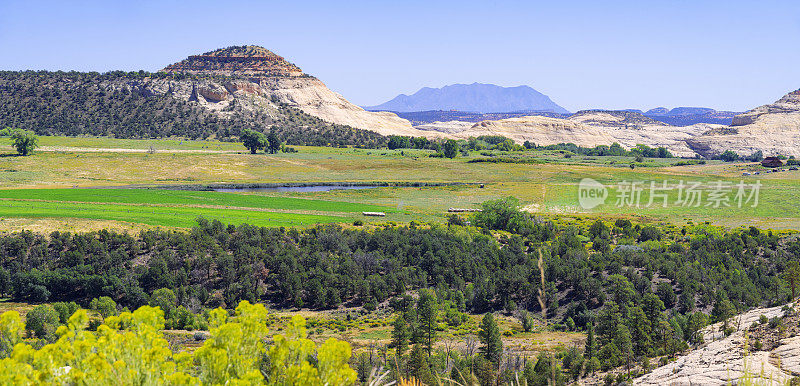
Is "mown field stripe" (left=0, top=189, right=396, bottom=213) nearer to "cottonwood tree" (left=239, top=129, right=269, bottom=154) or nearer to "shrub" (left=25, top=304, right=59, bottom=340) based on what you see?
"shrub" (left=25, top=304, right=59, bottom=340)

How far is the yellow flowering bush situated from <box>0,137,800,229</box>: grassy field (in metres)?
63.7

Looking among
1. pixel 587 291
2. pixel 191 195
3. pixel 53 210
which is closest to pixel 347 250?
pixel 587 291

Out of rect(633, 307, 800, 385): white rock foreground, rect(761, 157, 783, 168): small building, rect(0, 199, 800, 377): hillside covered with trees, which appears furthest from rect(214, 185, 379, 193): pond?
rect(761, 157, 783, 168): small building

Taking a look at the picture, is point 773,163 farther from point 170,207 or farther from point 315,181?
point 170,207

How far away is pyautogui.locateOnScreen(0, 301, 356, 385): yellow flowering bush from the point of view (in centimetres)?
688

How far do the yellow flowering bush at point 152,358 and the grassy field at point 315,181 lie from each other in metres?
63.7

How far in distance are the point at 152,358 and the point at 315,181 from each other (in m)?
114

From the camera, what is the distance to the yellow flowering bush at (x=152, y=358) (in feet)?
22.6

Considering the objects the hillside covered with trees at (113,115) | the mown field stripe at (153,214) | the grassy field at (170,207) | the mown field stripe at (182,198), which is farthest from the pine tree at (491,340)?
the hillside covered with trees at (113,115)

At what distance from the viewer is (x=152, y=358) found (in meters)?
7.21

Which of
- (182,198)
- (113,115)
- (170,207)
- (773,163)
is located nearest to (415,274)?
(170,207)

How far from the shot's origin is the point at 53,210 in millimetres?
69188

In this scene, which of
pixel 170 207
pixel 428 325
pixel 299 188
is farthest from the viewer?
pixel 299 188

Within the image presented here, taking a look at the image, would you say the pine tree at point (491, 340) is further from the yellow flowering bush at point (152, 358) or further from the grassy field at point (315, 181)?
the grassy field at point (315, 181)
